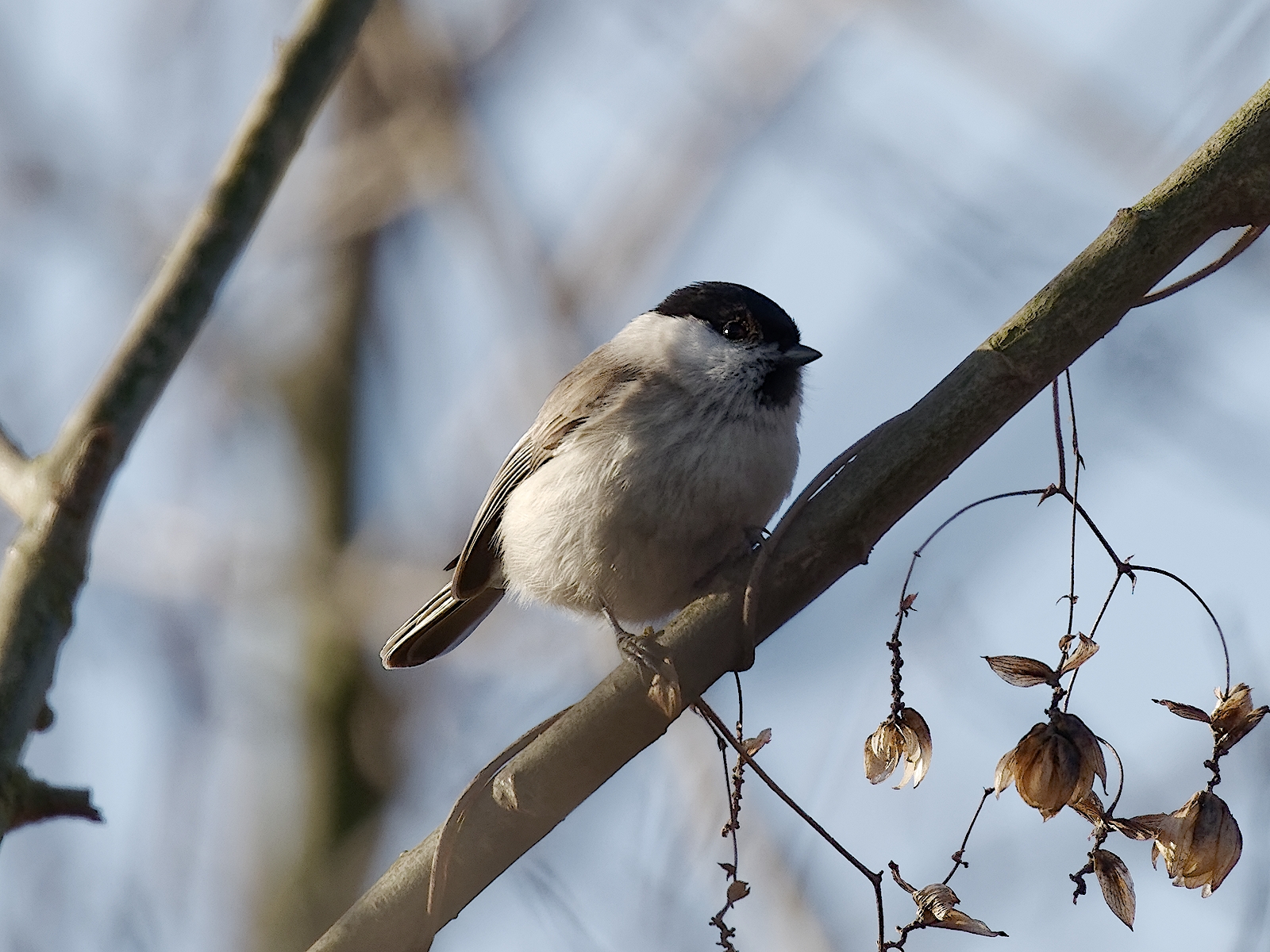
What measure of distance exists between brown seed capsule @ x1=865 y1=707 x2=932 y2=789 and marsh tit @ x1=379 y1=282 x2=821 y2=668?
28.0 inches

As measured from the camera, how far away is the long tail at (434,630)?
340 centimetres

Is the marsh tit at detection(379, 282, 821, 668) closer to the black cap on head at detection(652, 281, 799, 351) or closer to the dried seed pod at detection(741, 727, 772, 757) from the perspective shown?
the black cap on head at detection(652, 281, 799, 351)

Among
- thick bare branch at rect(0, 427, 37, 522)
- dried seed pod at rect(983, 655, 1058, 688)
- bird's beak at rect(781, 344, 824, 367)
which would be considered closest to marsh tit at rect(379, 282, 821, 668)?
bird's beak at rect(781, 344, 824, 367)

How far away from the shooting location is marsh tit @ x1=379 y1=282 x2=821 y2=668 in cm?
271

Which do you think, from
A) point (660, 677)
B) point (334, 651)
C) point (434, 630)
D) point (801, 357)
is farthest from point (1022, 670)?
point (334, 651)

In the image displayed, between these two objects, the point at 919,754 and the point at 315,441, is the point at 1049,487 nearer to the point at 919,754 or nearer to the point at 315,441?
the point at 919,754

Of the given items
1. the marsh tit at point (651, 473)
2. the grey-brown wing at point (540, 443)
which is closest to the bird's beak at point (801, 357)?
the marsh tit at point (651, 473)

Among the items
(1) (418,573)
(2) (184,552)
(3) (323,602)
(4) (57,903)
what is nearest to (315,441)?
(3) (323,602)

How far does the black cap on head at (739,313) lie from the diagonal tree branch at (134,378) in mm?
1467

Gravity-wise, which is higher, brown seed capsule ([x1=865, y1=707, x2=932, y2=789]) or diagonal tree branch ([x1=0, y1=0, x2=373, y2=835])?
diagonal tree branch ([x1=0, y1=0, x2=373, y2=835])

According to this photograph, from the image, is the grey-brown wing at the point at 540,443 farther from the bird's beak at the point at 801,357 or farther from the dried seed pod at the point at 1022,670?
the dried seed pod at the point at 1022,670

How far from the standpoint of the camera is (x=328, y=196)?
5.22 metres

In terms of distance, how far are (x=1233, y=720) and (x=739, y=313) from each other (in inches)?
71.5

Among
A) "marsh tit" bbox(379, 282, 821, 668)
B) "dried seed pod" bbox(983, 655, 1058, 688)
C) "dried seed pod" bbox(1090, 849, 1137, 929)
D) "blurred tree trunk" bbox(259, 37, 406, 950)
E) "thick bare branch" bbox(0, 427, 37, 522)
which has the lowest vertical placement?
"dried seed pod" bbox(1090, 849, 1137, 929)
